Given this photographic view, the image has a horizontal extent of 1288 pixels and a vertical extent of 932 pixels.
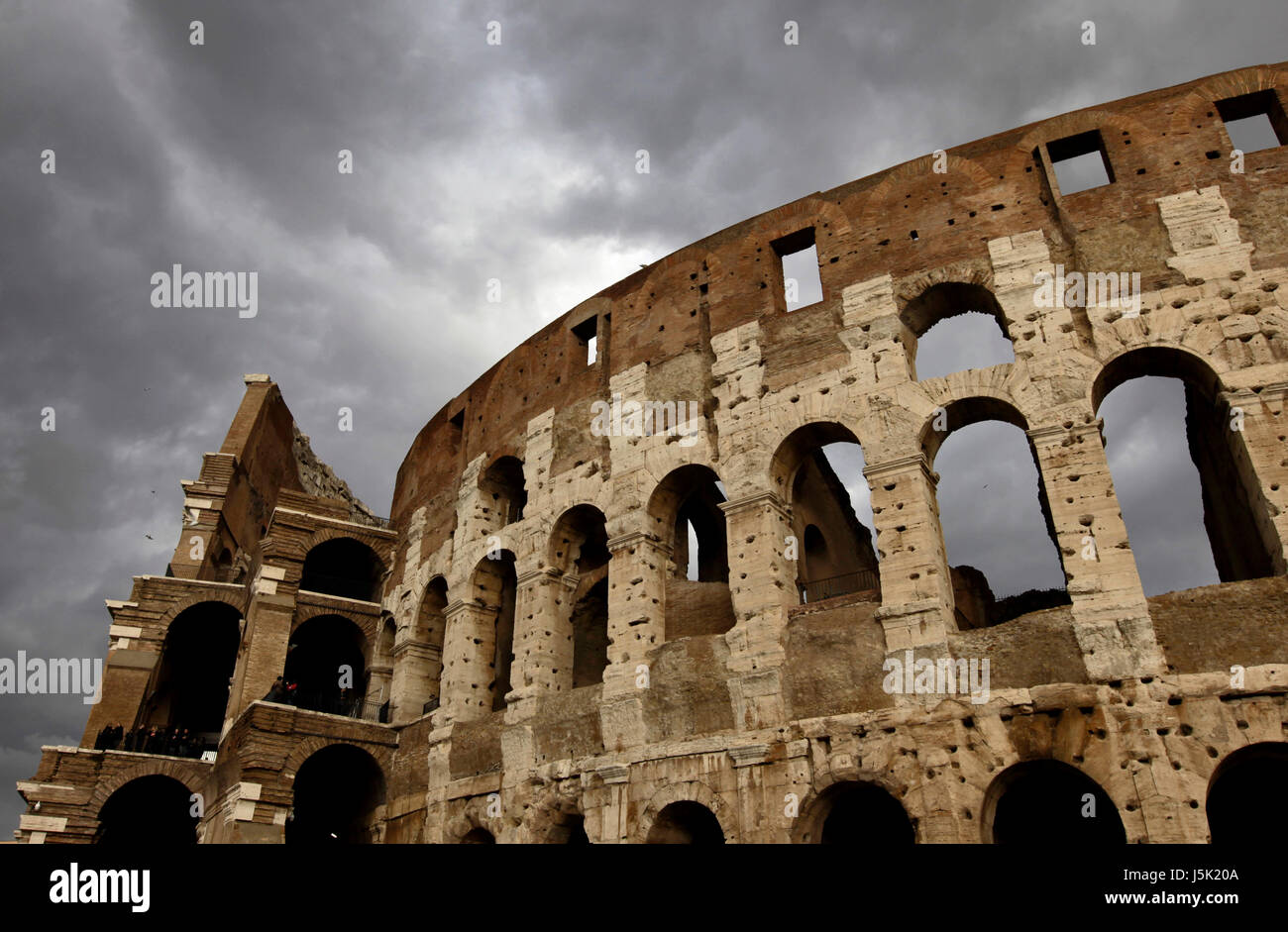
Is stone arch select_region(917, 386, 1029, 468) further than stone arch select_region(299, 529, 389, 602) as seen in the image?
No

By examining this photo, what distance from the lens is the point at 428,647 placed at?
60.3ft

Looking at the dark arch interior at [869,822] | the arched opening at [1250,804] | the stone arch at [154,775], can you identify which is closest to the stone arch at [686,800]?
the dark arch interior at [869,822]

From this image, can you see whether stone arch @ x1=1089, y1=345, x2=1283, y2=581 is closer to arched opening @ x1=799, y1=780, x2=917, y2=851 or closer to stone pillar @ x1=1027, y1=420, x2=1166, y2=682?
stone pillar @ x1=1027, y1=420, x2=1166, y2=682

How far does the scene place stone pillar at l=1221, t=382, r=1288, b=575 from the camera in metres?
9.90

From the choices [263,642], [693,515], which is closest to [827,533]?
[693,515]

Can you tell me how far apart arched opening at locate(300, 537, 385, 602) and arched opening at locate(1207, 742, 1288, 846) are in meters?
16.3

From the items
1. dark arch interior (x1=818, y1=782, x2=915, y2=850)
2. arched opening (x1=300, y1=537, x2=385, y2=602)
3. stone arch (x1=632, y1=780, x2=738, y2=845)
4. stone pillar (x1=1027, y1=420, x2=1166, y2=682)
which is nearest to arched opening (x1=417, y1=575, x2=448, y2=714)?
arched opening (x1=300, y1=537, x2=385, y2=602)

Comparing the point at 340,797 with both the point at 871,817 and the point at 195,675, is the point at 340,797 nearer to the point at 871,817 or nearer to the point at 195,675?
the point at 195,675

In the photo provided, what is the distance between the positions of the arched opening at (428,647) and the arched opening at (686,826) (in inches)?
269

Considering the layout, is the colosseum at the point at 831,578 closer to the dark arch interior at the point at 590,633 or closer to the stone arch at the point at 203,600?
the dark arch interior at the point at 590,633

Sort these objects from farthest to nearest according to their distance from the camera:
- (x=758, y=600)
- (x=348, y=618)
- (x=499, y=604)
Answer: (x=348, y=618) → (x=499, y=604) → (x=758, y=600)

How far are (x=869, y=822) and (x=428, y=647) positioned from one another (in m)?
A: 9.37
